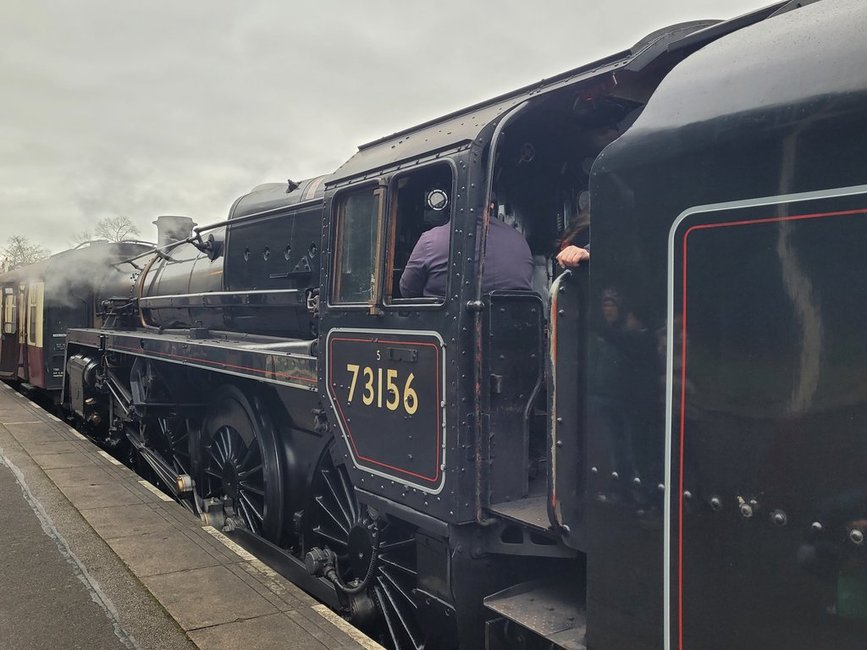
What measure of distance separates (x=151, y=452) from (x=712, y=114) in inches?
260

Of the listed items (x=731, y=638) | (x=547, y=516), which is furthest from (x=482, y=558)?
(x=731, y=638)

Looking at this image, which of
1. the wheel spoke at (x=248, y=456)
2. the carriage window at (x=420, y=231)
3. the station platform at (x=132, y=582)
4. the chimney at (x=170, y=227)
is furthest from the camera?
the chimney at (x=170, y=227)

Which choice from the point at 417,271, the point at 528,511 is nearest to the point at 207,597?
the point at 528,511

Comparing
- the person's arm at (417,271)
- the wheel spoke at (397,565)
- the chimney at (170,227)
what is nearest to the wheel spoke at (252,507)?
the wheel spoke at (397,565)

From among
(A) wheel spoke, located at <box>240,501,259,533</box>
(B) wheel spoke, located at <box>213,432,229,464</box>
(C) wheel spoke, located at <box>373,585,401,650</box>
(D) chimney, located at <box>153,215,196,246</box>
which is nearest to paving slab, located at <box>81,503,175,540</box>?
(A) wheel spoke, located at <box>240,501,259,533</box>

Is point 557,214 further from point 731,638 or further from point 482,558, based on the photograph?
point 731,638

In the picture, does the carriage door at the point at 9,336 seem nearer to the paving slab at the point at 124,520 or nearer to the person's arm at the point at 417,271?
the paving slab at the point at 124,520

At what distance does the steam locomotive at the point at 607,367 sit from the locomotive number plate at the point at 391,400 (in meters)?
0.01

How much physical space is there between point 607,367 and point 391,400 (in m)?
1.22

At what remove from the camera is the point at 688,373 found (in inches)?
69.7

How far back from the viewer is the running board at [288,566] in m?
3.99

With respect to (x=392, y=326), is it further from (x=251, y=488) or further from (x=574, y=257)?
(x=251, y=488)

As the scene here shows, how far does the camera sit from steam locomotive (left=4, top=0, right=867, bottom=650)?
1.55 meters

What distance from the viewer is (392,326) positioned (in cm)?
297
